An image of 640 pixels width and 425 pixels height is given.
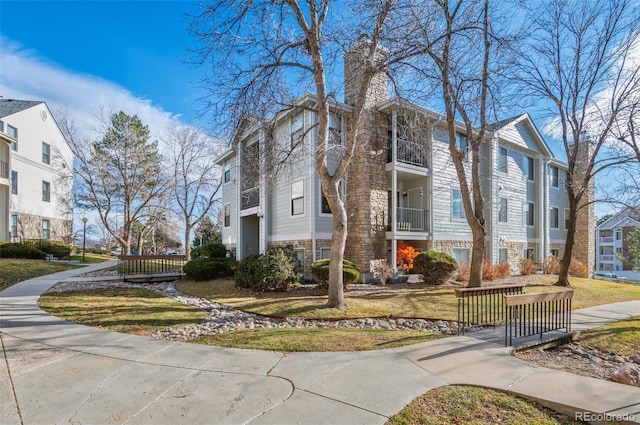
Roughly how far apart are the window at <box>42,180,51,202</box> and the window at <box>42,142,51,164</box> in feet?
5.06

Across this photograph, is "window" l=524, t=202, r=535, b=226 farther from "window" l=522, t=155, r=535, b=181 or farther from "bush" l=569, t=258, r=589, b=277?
"bush" l=569, t=258, r=589, b=277

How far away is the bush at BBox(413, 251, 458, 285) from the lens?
1332cm

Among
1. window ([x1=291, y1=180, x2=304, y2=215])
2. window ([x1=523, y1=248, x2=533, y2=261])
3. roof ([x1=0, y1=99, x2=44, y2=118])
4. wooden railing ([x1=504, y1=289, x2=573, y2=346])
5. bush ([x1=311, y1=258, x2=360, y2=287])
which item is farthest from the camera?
roof ([x1=0, y1=99, x2=44, y2=118])

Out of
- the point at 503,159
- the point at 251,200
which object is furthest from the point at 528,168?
the point at 251,200

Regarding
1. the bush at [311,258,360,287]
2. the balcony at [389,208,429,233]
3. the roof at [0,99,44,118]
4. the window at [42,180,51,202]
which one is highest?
the roof at [0,99,44,118]

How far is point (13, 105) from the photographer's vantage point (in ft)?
75.6

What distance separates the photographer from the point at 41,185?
78.0 ft

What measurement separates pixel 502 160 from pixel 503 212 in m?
2.93

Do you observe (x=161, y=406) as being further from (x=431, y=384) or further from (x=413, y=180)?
(x=413, y=180)

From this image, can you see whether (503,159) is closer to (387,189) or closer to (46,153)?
(387,189)

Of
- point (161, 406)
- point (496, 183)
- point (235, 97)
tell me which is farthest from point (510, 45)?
point (161, 406)

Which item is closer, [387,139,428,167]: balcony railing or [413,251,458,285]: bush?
[413,251,458,285]: bush

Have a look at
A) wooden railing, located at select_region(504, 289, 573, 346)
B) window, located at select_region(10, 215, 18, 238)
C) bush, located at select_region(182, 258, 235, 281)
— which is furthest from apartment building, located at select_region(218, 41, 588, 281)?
window, located at select_region(10, 215, 18, 238)

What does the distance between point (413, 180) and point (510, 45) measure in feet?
24.4
